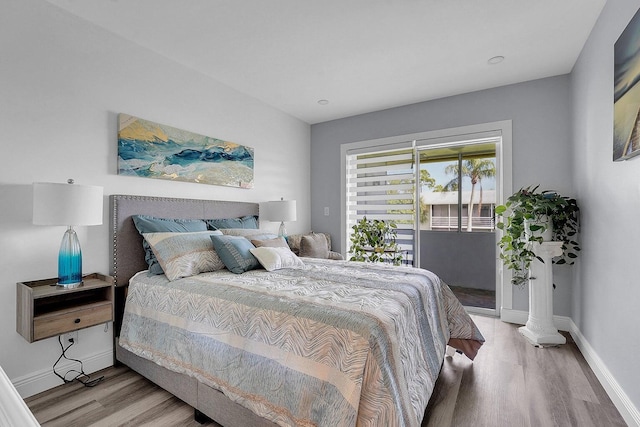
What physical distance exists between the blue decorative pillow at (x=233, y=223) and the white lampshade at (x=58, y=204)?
1.15 meters

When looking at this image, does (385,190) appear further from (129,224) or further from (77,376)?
(77,376)

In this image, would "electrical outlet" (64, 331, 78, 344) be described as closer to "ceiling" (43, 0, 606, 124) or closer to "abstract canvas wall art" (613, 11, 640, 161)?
"ceiling" (43, 0, 606, 124)

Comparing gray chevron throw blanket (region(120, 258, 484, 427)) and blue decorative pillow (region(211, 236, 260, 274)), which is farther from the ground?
blue decorative pillow (region(211, 236, 260, 274))

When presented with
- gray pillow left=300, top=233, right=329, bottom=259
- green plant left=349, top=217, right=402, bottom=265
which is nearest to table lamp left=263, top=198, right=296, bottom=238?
gray pillow left=300, top=233, right=329, bottom=259

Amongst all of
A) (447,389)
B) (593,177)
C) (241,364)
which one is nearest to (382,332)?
(241,364)

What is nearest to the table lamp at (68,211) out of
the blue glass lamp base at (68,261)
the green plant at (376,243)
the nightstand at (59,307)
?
the blue glass lamp base at (68,261)

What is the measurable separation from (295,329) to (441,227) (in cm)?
417

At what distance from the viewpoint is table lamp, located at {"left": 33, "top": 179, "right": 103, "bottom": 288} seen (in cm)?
185

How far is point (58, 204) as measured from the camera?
6.07ft

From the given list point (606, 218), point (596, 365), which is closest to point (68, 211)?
point (606, 218)

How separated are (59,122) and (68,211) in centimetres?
76

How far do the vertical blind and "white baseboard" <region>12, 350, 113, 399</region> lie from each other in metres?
3.10

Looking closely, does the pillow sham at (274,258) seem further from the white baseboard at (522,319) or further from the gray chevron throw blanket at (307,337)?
the white baseboard at (522,319)

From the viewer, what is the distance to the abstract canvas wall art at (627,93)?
159 centimetres
